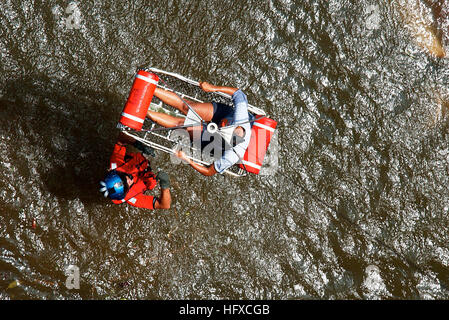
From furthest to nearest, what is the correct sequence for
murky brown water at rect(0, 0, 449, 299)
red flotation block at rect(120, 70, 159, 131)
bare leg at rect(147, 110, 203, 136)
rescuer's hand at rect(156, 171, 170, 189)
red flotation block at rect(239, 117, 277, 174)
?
murky brown water at rect(0, 0, 449, 299) → bare leg at rect(147, 110, 203, 136) → red flotation block at rect(239, 117, 277, 174) → rescuer's hand at rect(156, 171, 170, 189) → red flotation block at rect(120, 70, 159, 131)

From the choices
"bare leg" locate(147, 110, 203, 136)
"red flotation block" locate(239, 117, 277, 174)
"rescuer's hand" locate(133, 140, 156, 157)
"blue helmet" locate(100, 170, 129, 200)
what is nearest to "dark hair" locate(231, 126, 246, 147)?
"red flotation block" locate(239, 117, 277, 174)

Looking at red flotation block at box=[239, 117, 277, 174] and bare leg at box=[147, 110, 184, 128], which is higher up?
bare leg at box=[147, 110, 184, 128]

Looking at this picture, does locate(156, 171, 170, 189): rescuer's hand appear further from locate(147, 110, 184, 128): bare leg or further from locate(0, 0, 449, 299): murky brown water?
locate(0, 0, 449, 299): murky brown water

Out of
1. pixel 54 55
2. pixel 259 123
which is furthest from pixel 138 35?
pixel 259 123

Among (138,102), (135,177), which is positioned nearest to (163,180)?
(135,177)

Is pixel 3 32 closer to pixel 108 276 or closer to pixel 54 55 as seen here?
pixel 54 55

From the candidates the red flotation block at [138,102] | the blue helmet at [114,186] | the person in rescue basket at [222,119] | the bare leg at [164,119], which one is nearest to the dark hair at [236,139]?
the person in rescue basket at [222,119]

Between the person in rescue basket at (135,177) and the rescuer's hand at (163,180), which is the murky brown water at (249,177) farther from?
the rescuer's hand at (163,180)
